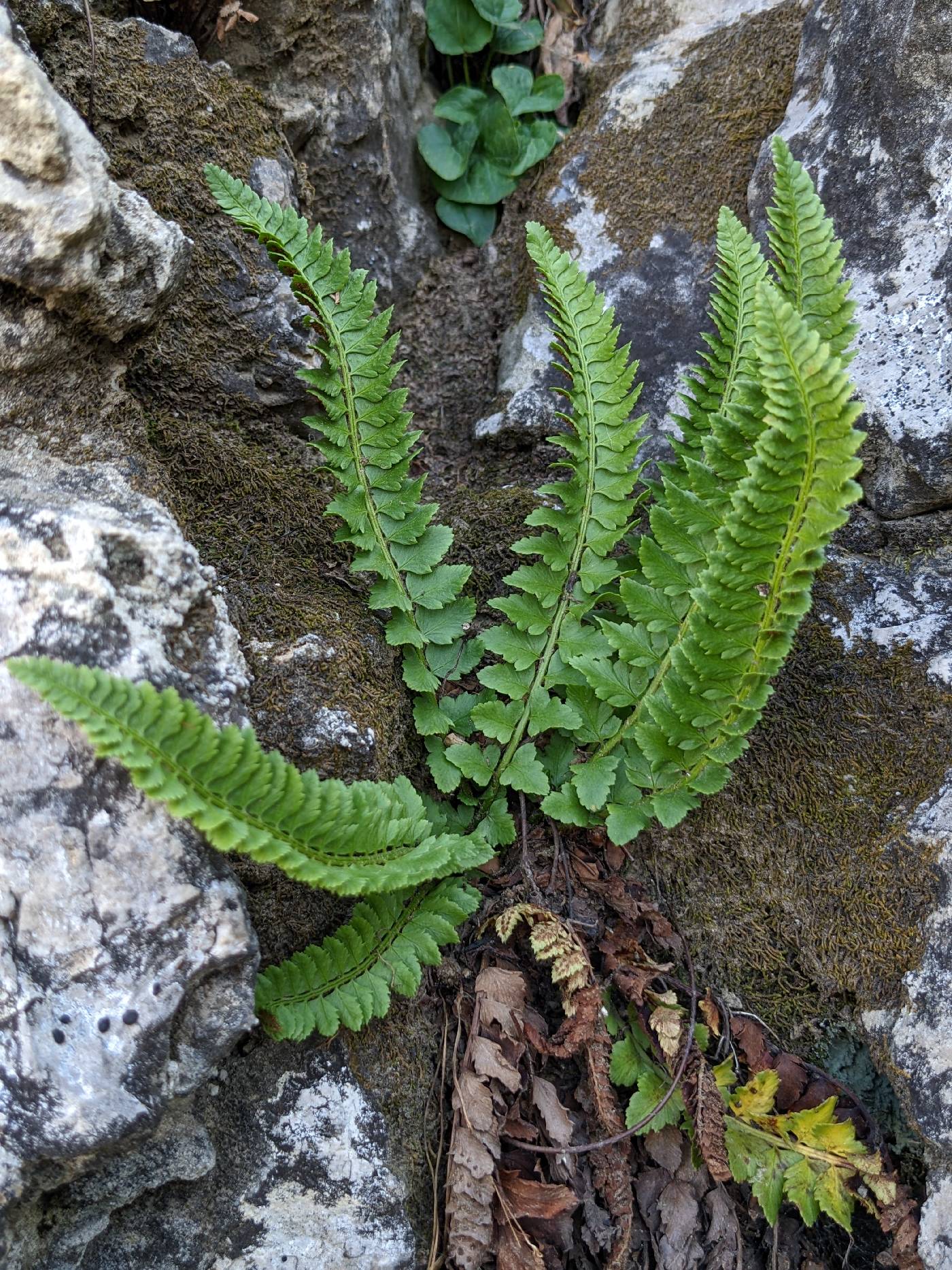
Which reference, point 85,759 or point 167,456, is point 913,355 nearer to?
point 167,456

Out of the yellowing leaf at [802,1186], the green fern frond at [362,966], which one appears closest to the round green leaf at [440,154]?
the green fern frond at [362,966]

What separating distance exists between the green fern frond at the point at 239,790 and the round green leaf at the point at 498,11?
3387mm

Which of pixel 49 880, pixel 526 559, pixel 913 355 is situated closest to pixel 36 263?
pixel 49 880

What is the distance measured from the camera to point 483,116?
A: 4.01 m

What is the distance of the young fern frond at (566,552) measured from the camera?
2705mm

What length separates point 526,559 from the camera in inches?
127

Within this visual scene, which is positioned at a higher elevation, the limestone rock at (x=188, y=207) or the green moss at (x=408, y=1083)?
the limestone rock at (x=188, y=207)

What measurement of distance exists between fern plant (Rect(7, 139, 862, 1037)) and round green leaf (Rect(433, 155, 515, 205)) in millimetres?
1435

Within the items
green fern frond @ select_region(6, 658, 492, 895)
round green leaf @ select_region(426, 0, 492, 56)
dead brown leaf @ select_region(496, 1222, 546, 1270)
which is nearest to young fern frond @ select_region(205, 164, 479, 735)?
green fern frond @ select_region(6, 658, 492, 895)

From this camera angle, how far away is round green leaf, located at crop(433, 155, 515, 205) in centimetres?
397

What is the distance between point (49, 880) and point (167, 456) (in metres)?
1.28

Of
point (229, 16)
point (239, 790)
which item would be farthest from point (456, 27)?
point (239, 790)

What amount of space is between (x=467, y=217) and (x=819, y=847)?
293cm

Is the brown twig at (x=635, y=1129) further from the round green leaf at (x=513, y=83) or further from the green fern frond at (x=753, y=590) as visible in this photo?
the round green leaf at (x=513, y=83)
